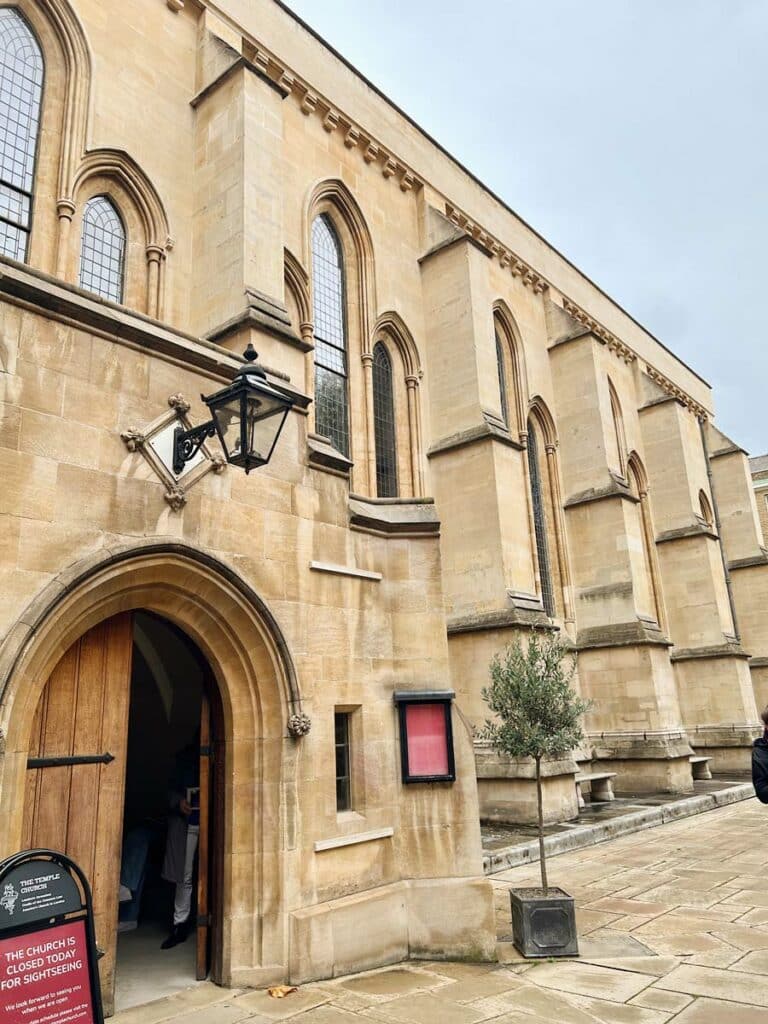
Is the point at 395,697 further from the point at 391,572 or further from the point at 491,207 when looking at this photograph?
the point at 491,207

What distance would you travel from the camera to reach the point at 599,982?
539cm

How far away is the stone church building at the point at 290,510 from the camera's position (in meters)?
4.89

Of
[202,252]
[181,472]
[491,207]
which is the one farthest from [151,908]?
[491,207]

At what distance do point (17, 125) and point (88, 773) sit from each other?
8265 millimetres

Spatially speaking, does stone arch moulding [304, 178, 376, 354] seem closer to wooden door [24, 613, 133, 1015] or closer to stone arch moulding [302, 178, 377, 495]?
stone arch moulding [302, 178, 377, 495]

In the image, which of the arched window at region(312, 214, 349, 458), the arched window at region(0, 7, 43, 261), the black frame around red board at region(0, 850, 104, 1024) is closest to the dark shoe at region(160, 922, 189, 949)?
the black frame around red board at region(0, 850, 104, 1024)

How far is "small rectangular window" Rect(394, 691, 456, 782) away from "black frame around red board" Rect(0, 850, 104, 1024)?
312 cm

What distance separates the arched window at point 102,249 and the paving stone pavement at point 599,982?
817 cm

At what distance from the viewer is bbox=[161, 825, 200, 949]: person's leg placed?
6.20 meters

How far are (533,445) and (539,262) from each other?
208 inches

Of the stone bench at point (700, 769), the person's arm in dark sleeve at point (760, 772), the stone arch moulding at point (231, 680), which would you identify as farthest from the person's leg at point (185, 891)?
the stone bench at point (700, 769)

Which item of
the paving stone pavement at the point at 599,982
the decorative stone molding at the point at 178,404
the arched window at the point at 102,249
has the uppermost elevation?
the arched window at the point at 102,249

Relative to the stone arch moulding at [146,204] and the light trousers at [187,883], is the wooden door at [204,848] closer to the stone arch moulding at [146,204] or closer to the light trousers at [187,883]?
the light trousers at [187,883]

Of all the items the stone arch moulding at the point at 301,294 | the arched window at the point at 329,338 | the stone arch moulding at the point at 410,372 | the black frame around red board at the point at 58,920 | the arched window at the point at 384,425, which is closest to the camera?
the black frame around red board at the point at 58,920
